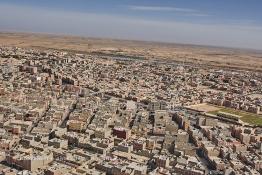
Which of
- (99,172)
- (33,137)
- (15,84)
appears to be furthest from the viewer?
(15,84)

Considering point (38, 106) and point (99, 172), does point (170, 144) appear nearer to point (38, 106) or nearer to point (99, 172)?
point (99, 172)

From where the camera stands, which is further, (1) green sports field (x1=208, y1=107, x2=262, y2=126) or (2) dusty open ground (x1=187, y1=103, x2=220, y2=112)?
(2) dusty open ground (x1=187, y1=103, x2=220, y2=112)

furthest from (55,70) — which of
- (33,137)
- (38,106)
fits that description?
(33,137)

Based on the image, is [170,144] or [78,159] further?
[170,144]

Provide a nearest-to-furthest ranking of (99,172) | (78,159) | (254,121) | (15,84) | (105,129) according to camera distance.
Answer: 1. (99,172)
2. (78,159)
3. (105,129)
4. (254,121)
5. (15,84)

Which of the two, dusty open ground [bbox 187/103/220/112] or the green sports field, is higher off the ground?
dusty open ground [bbox 187/103/220/112]

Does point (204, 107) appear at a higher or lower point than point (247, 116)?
higher

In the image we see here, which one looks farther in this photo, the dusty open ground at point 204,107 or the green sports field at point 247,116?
the dusty open ground at point 204,107

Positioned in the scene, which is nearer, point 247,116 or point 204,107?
point 247,116

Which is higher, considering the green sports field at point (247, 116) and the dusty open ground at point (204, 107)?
the dusty open ground at point (204, 107)

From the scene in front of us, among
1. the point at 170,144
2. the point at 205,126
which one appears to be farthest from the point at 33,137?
the point at 205,126
